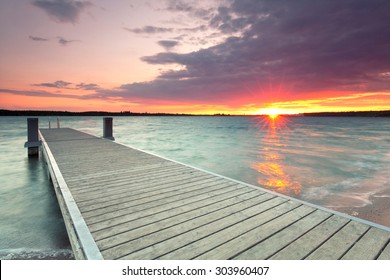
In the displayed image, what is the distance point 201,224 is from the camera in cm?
338

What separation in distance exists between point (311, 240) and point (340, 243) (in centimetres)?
34

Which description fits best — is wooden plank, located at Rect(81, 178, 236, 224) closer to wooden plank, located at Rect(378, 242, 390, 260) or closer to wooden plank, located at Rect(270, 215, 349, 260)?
wooden plank, located at Rect(270, 215, 349, 260)

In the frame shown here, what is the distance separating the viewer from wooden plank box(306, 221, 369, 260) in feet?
8.87

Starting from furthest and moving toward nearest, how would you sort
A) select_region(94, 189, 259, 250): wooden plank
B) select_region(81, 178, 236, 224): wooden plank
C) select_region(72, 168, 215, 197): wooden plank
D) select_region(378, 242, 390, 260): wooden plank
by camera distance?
select_region(72, 168, 215, 197): wooden plank < select_region(81, 178, 236, 224): wooden plank < select_region(94, 189, 259, 250): wooden plank < select_region(378, 242, 390, 260): wooden plank

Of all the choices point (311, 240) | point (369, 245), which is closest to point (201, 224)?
point (311, 240)

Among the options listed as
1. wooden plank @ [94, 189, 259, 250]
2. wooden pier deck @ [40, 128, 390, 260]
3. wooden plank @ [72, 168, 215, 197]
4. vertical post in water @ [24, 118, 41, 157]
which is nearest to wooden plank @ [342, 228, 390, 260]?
wooden pier deck @ [40, 128, 390, 260]

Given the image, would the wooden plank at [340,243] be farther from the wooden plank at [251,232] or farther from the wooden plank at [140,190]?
the wooden plank at [140,190]

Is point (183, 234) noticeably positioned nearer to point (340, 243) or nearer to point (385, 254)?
point (340, 243)

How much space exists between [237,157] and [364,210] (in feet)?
35.9

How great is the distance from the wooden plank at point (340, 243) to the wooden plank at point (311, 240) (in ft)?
0.18

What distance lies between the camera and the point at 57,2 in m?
10.7

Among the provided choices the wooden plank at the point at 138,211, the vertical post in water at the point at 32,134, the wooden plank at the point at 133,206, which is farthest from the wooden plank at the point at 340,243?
the vertical post in water at the point at 32,134

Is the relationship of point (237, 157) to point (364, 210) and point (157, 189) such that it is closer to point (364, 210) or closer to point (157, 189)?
point (364, 210)
